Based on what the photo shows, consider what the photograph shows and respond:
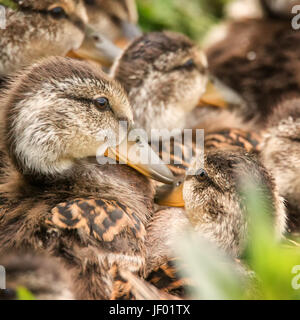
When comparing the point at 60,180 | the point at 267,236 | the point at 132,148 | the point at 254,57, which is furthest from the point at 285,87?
the point at 267,236

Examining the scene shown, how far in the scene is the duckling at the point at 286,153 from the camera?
211 cm

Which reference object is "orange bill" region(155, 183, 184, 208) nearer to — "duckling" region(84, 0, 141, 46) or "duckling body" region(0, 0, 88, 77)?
"duckling body" region(0, 0, 88, 77)

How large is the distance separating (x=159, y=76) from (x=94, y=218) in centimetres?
107

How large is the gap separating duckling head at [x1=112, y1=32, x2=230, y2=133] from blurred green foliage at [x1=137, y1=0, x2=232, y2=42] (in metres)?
1.15

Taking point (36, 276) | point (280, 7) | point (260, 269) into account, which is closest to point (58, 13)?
point (36, 276)

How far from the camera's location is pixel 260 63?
294cm

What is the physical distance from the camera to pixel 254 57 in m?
2.98

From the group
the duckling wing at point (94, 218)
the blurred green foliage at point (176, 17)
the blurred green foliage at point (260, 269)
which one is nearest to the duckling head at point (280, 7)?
the blurred green foliage at point (176, 17)

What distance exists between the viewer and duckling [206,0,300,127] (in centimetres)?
279

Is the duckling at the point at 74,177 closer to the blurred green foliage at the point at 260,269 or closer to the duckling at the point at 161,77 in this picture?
the duckling at the point at 161,77

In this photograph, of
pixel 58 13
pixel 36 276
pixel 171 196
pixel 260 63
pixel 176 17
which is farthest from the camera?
pixel 176 17

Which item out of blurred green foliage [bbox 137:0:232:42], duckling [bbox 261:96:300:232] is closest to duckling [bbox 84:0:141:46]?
blurred green foliage [bbox 137:0:232:42]

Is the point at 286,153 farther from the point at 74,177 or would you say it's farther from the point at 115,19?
the point at 115,19

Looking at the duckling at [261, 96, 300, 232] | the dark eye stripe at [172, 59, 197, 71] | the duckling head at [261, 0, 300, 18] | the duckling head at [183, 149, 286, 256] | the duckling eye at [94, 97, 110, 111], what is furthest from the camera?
the duckling head at [261, 0, 300, 18]
